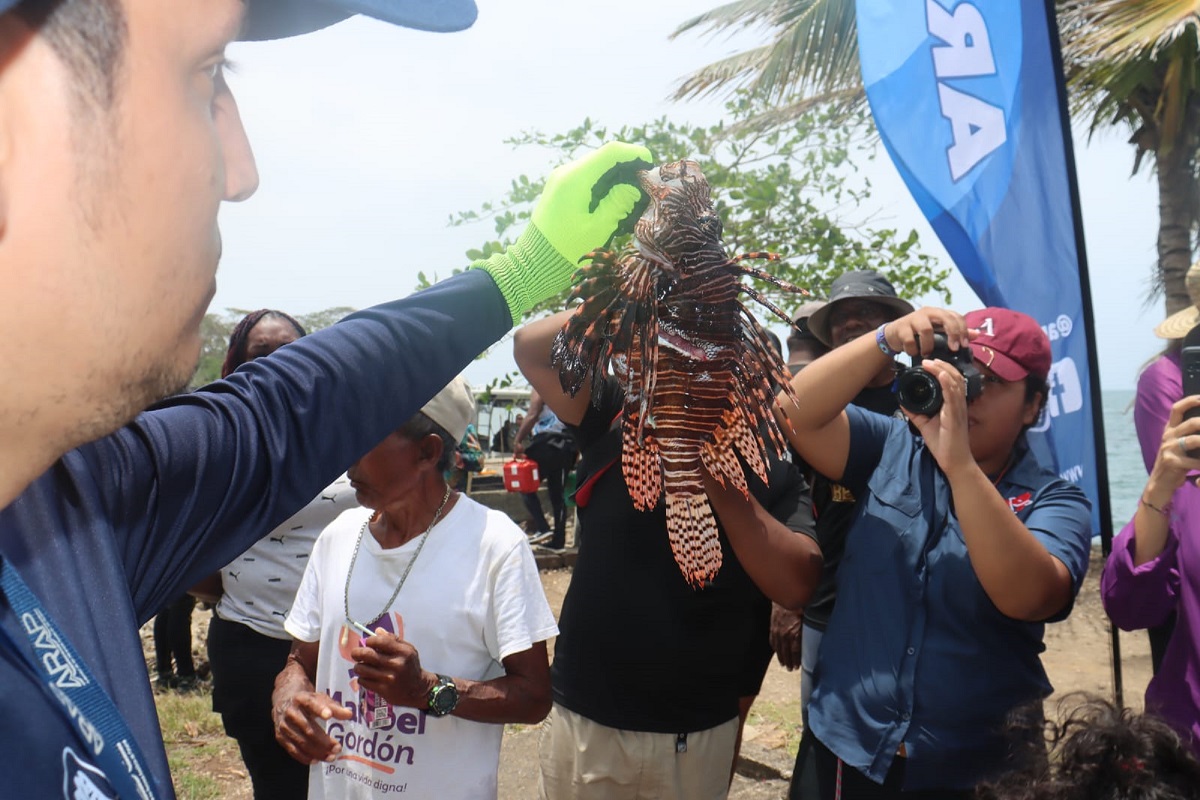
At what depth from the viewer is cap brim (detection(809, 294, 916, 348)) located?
3224mm

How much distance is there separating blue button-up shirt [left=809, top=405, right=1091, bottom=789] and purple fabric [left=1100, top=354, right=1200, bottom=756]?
0.15 meters

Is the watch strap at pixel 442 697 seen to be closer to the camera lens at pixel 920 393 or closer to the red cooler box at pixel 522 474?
the camera lens at pixel 920 393

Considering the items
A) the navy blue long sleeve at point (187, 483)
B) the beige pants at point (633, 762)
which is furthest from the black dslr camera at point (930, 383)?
the navy blue long sleeve at point (187, 483)

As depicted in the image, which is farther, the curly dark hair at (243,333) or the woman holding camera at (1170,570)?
the curly dark hair at (243,333)

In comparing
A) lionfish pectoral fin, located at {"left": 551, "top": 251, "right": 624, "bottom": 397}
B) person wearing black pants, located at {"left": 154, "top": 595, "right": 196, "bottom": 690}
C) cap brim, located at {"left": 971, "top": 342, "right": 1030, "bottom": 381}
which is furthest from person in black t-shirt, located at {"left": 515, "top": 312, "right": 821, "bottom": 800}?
person wearing black pants, located at {"left": 154, "top": 595, "right": 196, "bottom": 690}

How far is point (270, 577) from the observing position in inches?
107

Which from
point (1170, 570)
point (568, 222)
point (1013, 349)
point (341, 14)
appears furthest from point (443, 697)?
point (1170, 570)

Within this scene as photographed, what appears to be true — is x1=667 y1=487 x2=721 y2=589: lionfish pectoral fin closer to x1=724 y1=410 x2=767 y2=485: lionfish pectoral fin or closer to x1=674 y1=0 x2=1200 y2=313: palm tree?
x1=724 y1=410 x2=767 y2=485: lionfish pectoral fin

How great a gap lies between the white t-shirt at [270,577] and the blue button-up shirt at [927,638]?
154 cm

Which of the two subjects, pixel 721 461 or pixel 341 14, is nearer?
pixel 341 14

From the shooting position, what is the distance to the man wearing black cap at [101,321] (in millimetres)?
624

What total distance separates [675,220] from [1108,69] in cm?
653

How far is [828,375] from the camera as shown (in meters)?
2.13

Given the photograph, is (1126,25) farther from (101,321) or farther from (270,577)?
(101,321)
